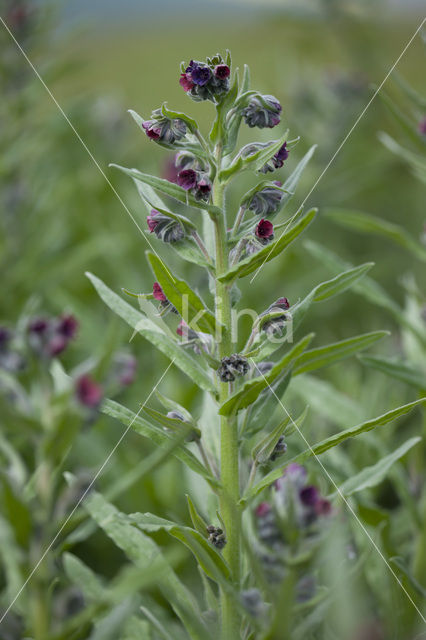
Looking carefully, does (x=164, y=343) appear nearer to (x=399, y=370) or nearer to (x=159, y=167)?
(x=399, y=370)

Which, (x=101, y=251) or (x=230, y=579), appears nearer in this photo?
(x=230, y=579)

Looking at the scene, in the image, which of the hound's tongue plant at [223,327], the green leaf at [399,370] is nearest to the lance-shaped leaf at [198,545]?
the hound's tongue plant at [223,327]

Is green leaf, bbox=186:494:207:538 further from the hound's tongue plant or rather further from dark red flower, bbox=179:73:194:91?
dark red flower, bbox=179:73:194:91

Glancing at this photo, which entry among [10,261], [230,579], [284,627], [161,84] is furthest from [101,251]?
[284,627]

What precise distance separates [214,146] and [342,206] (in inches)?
78.5

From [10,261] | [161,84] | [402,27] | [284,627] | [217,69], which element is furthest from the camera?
[402,27]

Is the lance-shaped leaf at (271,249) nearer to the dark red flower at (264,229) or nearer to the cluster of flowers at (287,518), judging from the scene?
the dark red flower at (264,229)

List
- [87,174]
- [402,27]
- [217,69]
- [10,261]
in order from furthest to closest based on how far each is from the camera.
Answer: [87,174] < [402,27] < [10,261] < [217,69]

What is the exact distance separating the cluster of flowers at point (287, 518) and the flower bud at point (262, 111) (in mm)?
382

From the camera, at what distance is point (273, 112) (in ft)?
2.43

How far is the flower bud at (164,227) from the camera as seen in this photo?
748 millimetres

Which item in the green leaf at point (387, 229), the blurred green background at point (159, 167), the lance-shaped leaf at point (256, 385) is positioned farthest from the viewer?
the blurred green background at point (159, 167)

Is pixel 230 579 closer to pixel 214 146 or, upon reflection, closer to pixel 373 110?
pixel 214 146

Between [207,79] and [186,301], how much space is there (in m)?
0.24
